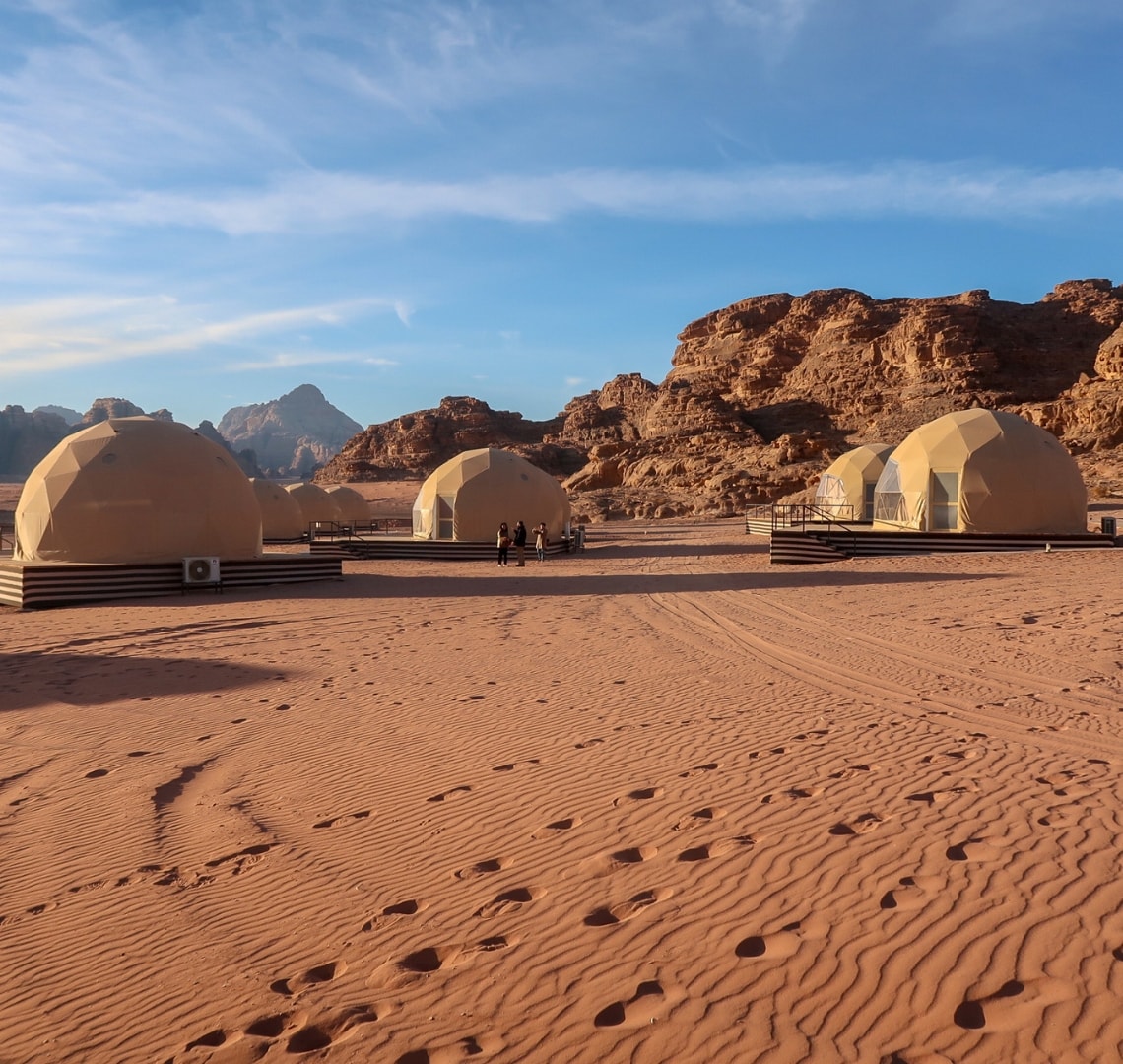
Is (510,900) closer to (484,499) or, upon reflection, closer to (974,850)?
(974,850)

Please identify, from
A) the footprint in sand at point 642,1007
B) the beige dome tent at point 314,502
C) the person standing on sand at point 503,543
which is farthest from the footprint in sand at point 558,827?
the beige dome tent at point 314,502

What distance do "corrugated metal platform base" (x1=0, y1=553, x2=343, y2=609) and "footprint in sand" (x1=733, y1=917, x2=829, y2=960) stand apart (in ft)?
53.7

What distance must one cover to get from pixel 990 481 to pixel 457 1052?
78.0 feet

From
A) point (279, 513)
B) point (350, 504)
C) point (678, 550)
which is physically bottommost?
point (678, 550)

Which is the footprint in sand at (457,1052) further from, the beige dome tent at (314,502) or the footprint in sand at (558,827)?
the beige dome tent at (314,502)

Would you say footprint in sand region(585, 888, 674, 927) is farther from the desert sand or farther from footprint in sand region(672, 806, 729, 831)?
footprint in sand region(672, 806, 729, 831)

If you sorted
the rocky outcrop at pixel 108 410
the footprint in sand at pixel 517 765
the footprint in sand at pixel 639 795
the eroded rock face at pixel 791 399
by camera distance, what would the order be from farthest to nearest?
the rocky outcrop at pixel 108 410 < the eroded rock face at pixel 791 399 < the footprint in sand at pixel 517 765 < the footprint in sand at pixel 639 795

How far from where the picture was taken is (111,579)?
16922mm

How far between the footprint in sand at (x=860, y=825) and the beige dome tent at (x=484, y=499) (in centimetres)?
2253

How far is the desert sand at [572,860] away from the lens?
2986 millimetres

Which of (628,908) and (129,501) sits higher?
(129,501)

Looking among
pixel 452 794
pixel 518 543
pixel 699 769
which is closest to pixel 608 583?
pixel 518 543

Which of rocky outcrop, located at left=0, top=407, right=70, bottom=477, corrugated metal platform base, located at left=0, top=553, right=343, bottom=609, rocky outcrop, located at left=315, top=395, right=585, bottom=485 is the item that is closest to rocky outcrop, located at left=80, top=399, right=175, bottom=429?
rocky outcrop, located at left=0, top=407, right=70, bottom=477

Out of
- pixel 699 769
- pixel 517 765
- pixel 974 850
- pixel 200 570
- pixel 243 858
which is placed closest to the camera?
pixel 974 850
